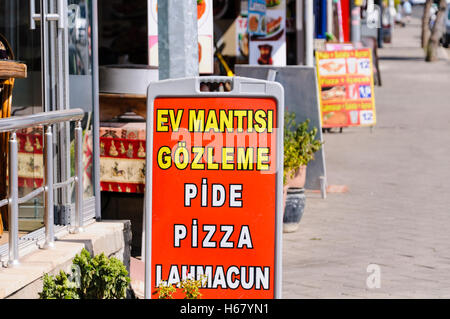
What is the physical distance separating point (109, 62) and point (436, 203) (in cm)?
422

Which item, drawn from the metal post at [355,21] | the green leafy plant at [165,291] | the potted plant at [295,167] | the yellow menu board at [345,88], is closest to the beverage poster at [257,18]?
the yellow menu board at [345,88]

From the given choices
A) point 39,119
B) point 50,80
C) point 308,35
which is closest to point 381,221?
point 308,35

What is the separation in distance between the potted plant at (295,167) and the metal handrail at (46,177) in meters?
2.79

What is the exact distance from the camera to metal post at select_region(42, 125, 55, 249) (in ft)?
17.1

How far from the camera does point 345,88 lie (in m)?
13.8

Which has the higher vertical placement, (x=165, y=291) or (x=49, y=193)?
(x=49, y=193)

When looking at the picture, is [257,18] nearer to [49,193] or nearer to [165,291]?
[49,193]

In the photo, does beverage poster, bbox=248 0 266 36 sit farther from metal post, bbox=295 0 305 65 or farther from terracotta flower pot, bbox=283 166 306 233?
terracotta flower pot, bbox=283 166 306 233

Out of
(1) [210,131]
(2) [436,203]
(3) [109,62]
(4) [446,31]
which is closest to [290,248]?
(2) [436,203]

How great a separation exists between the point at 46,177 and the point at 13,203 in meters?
0.51

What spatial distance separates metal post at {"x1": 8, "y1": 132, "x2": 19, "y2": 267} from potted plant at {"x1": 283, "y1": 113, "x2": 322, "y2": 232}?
362 cm

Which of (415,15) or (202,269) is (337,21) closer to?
(202,269)

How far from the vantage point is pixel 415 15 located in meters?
102

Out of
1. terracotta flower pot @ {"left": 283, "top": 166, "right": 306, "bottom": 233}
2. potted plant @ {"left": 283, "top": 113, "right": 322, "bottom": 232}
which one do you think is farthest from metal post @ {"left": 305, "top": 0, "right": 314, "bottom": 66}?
terracotta flower pot @ {"left": 283, "top": 166, "right": 306, "bottom": 233}
